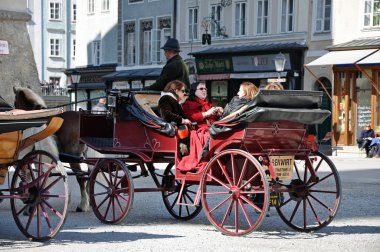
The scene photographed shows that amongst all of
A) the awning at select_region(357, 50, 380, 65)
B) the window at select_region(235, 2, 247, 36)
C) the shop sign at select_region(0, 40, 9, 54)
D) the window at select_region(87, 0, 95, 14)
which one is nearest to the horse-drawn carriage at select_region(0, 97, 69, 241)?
the shop sign at select_region(0, 40, 9, 54)

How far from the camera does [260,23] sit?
4384 cm

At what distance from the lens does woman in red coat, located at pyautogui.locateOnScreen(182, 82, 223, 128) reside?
1173 cm

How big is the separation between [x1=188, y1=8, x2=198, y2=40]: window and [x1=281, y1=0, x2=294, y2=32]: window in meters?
6.51

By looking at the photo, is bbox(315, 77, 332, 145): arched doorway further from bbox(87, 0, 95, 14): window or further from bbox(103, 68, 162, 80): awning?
bbox(87, 0, 95, 14): window

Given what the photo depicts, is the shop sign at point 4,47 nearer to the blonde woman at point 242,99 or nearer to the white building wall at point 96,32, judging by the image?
the blonde woman at point 242,99

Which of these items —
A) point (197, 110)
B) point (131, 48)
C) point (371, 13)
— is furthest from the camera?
point (131, 48)

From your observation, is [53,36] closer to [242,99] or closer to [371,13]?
[371,13]

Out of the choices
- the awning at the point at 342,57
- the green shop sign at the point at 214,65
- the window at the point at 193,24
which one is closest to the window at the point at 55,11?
the window at the point at 193,24

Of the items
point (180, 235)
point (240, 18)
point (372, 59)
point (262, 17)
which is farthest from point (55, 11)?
point (180, 235)

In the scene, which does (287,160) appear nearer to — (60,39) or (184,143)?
(184,143)

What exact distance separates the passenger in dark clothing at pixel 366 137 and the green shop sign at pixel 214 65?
11.0 metres

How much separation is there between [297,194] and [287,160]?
1.86 ft

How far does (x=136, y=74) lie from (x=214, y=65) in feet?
22.4

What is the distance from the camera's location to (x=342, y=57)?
36781 mm
